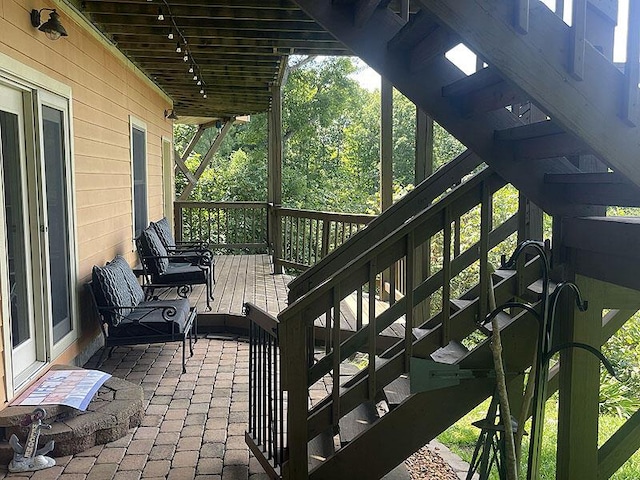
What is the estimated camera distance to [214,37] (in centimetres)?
570

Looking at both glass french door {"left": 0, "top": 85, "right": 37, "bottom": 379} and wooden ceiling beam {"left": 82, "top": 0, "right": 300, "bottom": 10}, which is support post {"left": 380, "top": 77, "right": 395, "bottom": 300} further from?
glass french door {"left": 0, "top": 85, "right": 37, "bottom": 379}

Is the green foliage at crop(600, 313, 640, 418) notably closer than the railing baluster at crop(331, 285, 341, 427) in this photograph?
No

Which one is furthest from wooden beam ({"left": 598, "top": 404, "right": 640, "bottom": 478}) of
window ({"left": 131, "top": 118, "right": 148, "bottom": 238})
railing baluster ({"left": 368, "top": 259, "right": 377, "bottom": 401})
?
window ({"left": 131, "top": 118, "right": 148, "bottom": 238})

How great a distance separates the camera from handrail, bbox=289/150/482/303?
3.71m

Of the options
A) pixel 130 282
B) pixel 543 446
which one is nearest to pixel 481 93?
pixel 543 446

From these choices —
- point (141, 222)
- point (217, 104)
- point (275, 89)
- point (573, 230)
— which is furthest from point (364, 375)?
point (217, 104)

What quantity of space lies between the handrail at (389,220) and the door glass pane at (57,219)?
5.70 ft

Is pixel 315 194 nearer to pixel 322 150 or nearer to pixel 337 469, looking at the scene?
pixel 322 150

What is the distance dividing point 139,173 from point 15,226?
12.7 feet

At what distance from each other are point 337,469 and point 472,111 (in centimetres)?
163

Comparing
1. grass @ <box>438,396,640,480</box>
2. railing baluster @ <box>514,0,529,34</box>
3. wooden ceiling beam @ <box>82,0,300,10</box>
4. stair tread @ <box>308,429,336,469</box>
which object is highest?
wooden ceiling beam @ <box>82,0,300,10</box>

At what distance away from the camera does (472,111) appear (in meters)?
2.45

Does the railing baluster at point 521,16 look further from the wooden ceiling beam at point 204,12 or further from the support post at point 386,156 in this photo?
the support post at point 386,156

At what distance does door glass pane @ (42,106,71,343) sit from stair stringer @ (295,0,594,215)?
8.30ft
